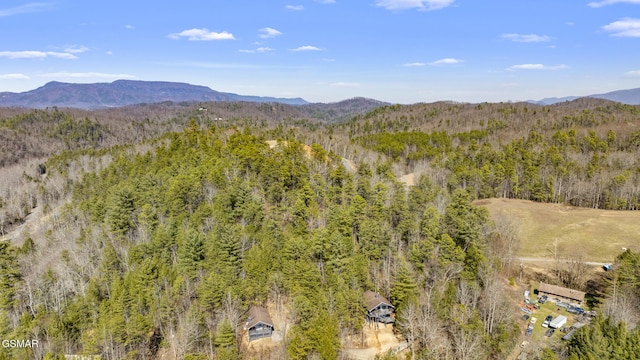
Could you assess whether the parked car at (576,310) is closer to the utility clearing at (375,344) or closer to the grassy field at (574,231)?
the grassy field at (574,231)

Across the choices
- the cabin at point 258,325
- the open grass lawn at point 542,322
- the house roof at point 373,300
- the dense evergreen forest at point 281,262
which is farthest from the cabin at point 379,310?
the open grass lawn at point 542,322

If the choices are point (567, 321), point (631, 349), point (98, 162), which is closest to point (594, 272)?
point (567, 321)

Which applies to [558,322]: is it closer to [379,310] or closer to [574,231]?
[379,310]

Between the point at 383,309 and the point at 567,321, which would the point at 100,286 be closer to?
the point at 383,309

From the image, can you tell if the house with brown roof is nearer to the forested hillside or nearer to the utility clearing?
the utility clearing

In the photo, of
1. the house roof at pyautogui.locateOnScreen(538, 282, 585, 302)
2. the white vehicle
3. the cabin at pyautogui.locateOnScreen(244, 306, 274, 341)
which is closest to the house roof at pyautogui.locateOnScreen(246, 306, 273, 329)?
the cabin at pyautogui.locateOnScreen(244, 306, 274, 341)

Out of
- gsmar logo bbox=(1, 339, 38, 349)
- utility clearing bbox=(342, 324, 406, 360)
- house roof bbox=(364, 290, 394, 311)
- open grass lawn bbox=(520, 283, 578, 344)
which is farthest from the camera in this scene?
house roof bbox=(364, 290, 394, 311)
